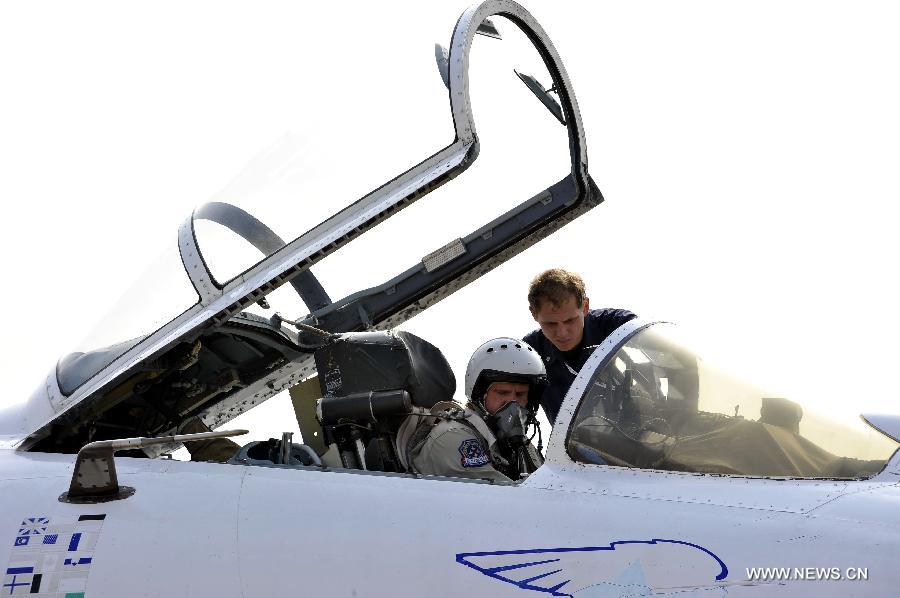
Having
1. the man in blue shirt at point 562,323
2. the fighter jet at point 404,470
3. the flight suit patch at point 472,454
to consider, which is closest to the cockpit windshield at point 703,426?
the fighter jet at point 404,470

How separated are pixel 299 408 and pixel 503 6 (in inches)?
85.4

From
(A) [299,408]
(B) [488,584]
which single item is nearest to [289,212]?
(A) [299,408]

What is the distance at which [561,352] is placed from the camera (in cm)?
593

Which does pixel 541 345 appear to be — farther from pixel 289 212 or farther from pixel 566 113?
pixel 289 212

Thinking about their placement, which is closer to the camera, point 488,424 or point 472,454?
point 472,454

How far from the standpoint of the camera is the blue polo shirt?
5.80m

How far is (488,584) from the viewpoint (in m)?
3.21

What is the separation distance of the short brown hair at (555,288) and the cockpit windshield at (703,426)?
174 centimetres

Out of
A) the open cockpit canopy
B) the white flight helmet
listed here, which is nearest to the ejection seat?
the white flight helmet

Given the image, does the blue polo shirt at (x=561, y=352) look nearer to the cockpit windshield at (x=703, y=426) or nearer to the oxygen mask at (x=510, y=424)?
the oxygen mask at (x=510, y=424)

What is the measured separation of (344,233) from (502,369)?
90 centimetres

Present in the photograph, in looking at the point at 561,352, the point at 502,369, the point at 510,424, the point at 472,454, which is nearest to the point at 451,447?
the point at 472,454

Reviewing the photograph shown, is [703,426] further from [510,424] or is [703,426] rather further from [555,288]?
[555,288]

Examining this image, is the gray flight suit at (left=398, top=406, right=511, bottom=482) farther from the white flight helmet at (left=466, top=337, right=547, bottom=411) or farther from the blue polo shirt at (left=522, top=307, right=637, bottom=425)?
the blue polo shirt at (left=522, top=307, right=637, bottom=425)
